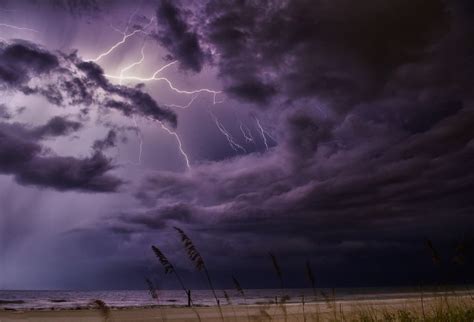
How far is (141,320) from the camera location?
→ 2648 centimetres

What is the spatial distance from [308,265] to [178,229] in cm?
283

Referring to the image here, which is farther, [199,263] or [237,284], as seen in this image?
[237,284]

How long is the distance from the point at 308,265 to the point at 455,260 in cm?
260

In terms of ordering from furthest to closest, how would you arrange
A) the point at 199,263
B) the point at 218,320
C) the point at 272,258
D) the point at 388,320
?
the point at 218,320
the point at 388,320
the point at 272,258
the point at 199,263

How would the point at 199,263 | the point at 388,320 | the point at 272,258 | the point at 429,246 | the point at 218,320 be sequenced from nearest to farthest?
the point at 199,263 → the point at 272,258 → the point at 429,246 → the point at 388,320 → the point at 218,320

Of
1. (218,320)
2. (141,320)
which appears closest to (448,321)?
(218,320)

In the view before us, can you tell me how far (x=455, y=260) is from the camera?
7828mm

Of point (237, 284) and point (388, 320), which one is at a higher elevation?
point (237, 284)

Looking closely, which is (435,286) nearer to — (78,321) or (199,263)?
(199,263)

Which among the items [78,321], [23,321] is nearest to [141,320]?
[78,321]

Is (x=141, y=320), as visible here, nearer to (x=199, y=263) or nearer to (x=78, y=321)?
(x=78, y=321)

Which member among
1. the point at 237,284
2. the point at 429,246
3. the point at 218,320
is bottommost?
the point at 218,320

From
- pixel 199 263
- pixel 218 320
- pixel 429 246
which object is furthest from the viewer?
pixel 218 320

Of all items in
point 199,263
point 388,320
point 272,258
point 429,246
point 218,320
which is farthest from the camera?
point 218,320
